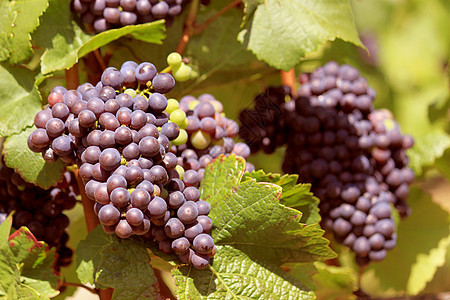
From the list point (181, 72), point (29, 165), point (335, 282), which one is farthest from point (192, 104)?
point (335, 282)

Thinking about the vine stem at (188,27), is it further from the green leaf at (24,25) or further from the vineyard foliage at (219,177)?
the green leaf at (24,25)

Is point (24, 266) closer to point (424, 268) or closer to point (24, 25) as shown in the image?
point (24, 25)

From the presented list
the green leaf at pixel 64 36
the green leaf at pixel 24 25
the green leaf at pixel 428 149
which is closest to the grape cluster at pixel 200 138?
the green leaf at pixel 64 36

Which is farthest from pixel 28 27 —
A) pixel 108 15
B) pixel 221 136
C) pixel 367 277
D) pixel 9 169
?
pixel 367 277

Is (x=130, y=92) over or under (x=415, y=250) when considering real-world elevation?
over

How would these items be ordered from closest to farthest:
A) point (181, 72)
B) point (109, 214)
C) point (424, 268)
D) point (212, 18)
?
point (109, 214) < point (181, 72) < point (212, 18) < point (424, 268)
